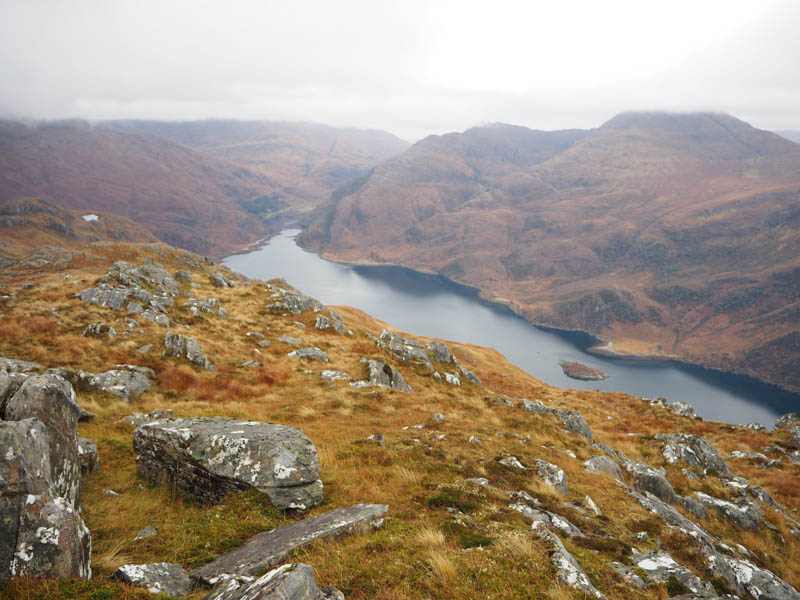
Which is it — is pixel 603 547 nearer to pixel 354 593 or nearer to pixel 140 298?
pixel 354 593

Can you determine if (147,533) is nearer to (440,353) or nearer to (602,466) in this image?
(602,466)

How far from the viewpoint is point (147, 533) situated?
8133 mm

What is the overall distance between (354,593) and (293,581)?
4.76 ft

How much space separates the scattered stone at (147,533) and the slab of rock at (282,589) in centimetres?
332

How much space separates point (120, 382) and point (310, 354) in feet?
45.9

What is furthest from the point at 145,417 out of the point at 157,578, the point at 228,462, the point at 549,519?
the point at 549,519

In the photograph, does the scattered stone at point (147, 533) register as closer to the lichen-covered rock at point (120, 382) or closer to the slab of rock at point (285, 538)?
the slab of rock at point (285, 538)

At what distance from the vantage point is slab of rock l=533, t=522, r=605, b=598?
7075 millimetres

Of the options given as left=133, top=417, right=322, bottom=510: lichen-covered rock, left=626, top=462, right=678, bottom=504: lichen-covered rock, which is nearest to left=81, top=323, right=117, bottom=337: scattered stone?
left=133, top=417, right=322, bottom=510: lichen-covered rock

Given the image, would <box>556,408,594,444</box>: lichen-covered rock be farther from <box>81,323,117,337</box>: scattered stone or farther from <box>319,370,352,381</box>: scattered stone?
<box>81,323,117,337</box>: scattered stone

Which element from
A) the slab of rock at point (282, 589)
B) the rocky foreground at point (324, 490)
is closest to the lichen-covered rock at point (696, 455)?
the rocky foreground at point (324, 490)

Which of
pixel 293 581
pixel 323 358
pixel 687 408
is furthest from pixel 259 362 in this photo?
pixel 687 408

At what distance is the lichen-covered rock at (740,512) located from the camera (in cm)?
1681

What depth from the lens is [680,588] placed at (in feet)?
29.0
